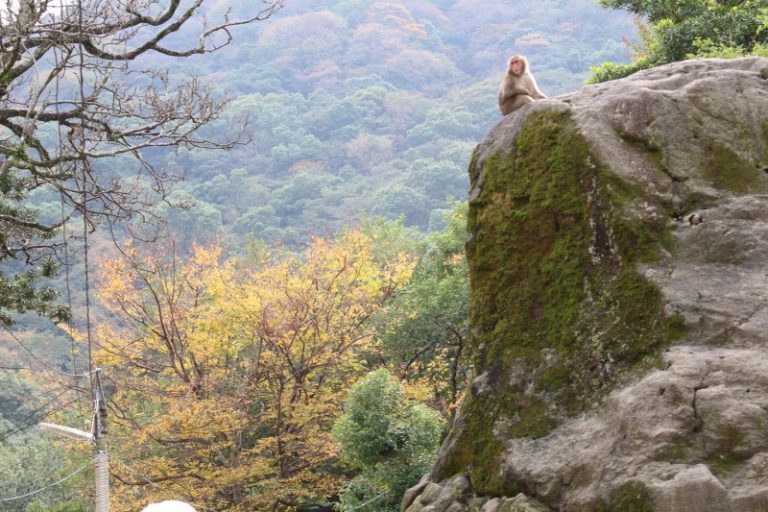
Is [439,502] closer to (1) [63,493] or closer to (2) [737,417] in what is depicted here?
(2) [737,417]

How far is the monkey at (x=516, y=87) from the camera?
26.2 ft

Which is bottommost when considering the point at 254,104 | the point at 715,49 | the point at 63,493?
the point at 63,493

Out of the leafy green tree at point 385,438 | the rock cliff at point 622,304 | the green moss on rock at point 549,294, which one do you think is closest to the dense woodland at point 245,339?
the leafy green tree at point 385,438

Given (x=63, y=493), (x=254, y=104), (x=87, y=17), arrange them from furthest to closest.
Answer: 1. (x=254, y=104)
2. (x=63, y=493)
3. (x=87, y=17)

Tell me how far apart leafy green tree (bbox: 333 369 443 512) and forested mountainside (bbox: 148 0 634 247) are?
2570 centimetres

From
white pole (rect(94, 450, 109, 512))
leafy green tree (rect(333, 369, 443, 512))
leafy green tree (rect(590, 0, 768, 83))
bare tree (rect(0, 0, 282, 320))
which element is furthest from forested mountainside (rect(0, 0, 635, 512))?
leafy green tree (rect(590, 0, 768, 83))

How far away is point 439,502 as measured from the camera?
6.55 meters

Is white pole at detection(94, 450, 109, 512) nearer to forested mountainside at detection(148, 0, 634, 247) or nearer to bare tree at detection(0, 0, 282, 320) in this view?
bare tree at detection(0, 0, 282, 320)

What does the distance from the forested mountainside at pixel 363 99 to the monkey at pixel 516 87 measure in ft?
102

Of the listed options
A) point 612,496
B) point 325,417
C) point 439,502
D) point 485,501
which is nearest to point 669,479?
point 612,496

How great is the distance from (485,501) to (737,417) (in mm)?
1931

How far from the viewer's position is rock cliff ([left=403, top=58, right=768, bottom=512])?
16.9ft

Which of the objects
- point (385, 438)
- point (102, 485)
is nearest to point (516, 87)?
point (102, 485)

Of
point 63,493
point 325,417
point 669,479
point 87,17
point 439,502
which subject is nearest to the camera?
point 669,479
